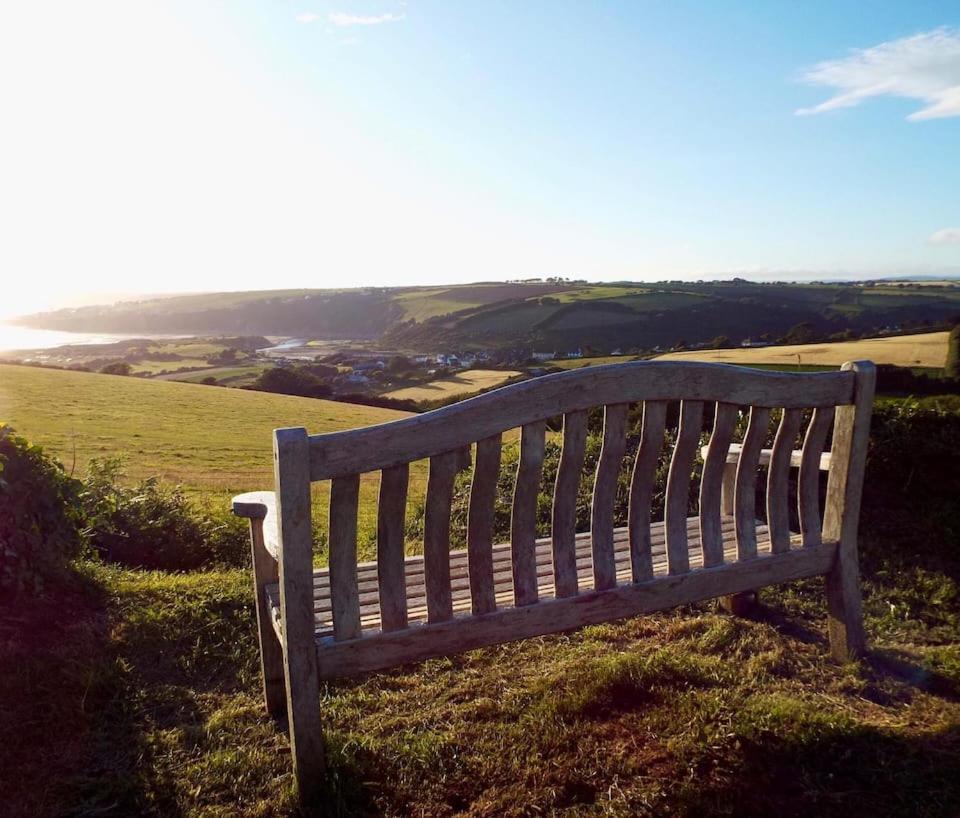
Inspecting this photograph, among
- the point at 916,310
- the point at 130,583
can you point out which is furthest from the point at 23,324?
the point at 130,583

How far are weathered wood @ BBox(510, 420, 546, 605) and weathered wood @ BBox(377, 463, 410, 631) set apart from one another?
43 cm

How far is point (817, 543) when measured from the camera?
11.2 feet

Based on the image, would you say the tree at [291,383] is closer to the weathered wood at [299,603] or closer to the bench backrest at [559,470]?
the bench backrest at [559,470]

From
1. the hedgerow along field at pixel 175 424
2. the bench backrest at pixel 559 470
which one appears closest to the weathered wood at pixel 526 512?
the bench backrest at pixel 559 470

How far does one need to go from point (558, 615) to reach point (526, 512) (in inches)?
19.0

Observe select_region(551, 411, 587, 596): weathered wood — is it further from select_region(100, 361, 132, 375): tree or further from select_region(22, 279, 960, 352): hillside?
select_region(100, 361, 132, 375): tree

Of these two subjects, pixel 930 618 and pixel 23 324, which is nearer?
pixel 930 618

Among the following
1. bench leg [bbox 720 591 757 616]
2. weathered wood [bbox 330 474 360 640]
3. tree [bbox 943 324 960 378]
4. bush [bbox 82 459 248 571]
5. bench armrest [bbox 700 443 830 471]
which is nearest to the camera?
weathered wood [bbox 330 474 360 640]

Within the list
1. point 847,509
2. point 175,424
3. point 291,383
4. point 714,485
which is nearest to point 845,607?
point 847,509

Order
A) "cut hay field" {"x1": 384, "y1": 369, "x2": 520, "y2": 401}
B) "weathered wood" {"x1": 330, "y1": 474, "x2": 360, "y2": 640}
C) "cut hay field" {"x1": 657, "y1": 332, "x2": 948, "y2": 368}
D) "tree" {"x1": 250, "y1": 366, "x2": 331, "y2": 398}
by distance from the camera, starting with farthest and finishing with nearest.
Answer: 1. "tree" {"x1": 250, "y1": 366, "x2": 331, "y2": 398}
2. "cut hay field" {"x1": 384, "y1": 369, "x2": 520, "y2": 401}
3. "cut hay field" {"x1": 657, "y1": 332, "x2": 948, "y2": 368}
4. "weathered wood" {"x1": 330, "y1": 474, "x2": 360, "y2": 640}

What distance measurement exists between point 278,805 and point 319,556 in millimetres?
3936

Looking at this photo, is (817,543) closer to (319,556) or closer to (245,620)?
(245,620)

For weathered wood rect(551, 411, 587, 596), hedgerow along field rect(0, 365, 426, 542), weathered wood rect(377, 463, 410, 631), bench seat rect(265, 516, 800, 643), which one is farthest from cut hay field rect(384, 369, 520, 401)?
weathered wood rect(377, 463, 410, 631)

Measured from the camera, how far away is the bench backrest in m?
2.36
